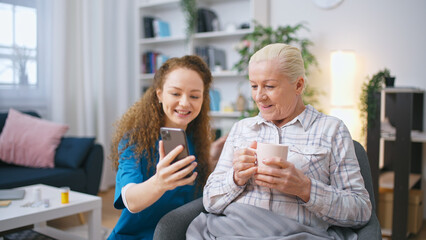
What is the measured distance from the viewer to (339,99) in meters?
3.22

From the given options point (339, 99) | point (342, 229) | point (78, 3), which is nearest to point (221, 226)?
point (342, 229)

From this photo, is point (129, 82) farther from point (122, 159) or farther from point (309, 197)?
point (309, 197)

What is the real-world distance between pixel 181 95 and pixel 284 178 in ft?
1.55

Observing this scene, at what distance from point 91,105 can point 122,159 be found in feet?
9.80

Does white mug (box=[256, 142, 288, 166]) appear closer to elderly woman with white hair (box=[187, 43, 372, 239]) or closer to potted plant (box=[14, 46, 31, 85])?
elderly woman with white hair (box=[187, 43, 372, 239])

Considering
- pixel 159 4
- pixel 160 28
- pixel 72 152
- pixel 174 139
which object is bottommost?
pixel 72 152

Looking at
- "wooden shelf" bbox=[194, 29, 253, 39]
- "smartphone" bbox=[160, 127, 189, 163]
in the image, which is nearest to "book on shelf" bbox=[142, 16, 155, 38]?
"wooden shelf" bbox=[194, 29, 253, 39]

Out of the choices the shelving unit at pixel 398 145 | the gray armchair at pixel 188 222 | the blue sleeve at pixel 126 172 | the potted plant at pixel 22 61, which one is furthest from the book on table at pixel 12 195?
the shelving unit at pixel 398 145

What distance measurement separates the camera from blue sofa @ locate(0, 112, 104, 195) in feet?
9.39

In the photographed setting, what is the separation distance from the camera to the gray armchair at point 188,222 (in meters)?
1.16

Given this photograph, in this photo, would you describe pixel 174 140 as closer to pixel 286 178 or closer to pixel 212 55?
pixel 286 178

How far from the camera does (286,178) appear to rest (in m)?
1.07

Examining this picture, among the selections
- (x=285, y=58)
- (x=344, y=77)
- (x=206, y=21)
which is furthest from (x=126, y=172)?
(x=206, y=21)

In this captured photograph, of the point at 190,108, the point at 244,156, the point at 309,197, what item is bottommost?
the point at 309,197
